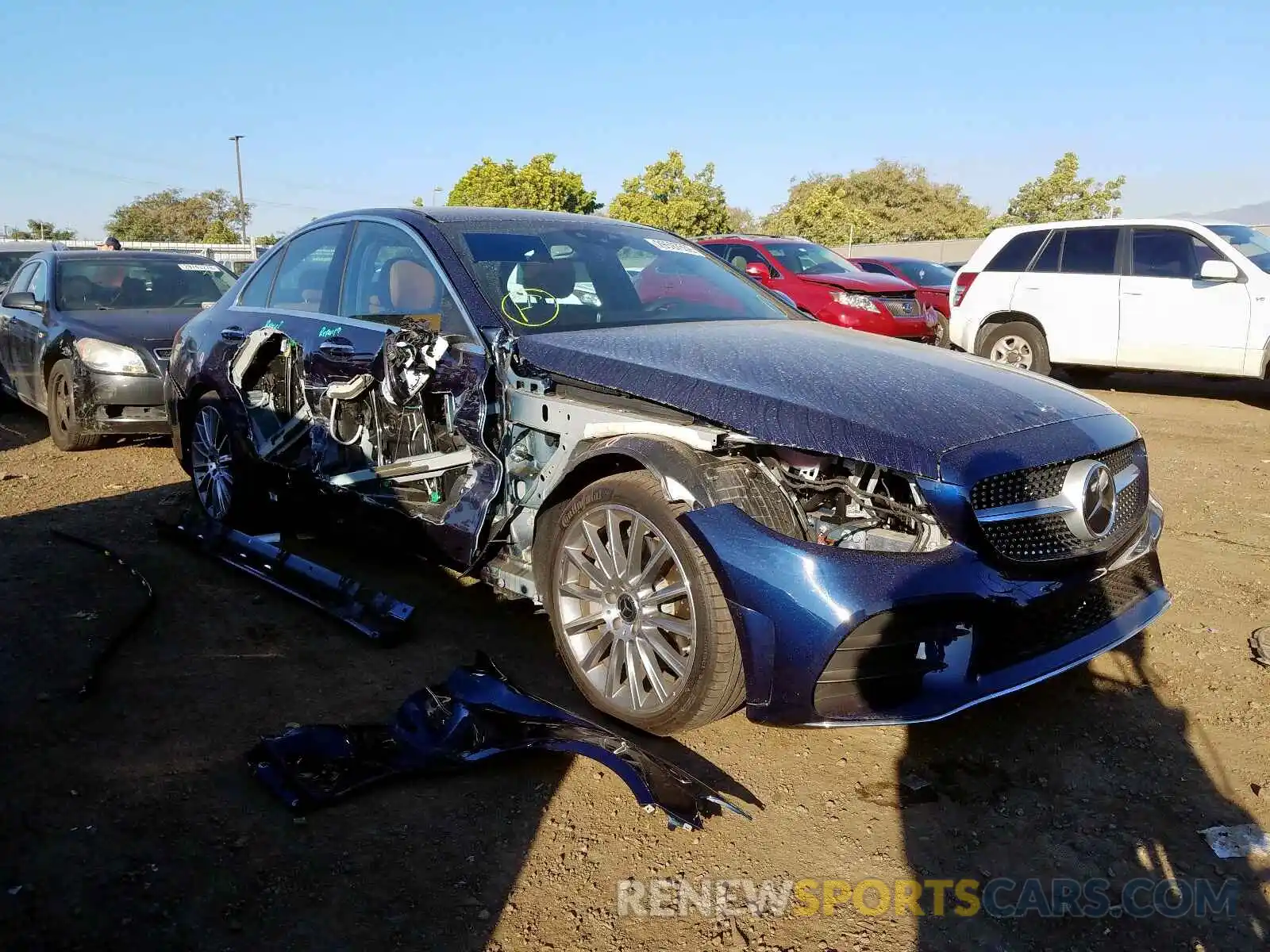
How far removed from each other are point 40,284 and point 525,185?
35729 mm

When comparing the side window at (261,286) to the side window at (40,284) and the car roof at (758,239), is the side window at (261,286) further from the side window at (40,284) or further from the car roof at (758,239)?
the car roof at (758,239)

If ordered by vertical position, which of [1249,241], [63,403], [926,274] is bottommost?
[63,403]

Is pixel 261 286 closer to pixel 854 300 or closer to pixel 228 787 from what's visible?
pixel 228 787

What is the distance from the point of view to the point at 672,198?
128 ft

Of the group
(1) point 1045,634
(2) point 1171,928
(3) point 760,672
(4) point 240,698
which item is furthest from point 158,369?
(2) point 1171,928

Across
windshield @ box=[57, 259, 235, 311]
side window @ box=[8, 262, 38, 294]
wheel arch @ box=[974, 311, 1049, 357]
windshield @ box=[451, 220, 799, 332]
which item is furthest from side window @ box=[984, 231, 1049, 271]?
side window @ box=[8, 262, 38, 294]

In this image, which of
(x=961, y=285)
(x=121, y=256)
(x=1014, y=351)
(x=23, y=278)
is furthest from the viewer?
(x=961, y=285)

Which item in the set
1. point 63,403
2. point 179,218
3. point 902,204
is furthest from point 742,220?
point 63,403

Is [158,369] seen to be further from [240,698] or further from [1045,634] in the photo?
[1045,634]

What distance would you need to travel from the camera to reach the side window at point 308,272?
4578mm

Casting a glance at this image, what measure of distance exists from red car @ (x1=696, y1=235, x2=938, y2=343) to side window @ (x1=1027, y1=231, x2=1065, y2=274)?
1689 mm

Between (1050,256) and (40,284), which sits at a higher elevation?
(1050,256)

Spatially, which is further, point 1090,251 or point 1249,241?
point 1090,251

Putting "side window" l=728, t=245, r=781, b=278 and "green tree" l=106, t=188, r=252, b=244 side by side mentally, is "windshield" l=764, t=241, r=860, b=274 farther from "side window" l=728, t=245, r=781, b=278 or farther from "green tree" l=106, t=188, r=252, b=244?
"green tree" l=106, t=188, r=252, b=244
